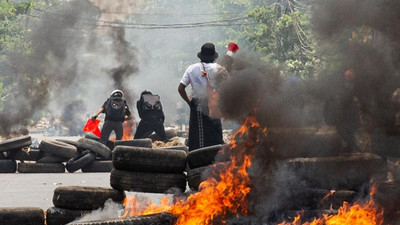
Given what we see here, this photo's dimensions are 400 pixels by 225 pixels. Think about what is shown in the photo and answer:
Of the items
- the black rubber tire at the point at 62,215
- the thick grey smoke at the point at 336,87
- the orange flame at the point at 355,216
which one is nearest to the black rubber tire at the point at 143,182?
the black rubber tire at the point at 62,215

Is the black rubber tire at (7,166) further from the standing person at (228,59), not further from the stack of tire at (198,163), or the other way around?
the stack of tire at (198,163)

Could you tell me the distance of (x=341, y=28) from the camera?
384 inches

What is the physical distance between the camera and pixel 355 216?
766 cm

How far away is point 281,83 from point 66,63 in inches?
1464

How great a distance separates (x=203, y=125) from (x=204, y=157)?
7.85 feet

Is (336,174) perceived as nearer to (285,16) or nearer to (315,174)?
(315,174)

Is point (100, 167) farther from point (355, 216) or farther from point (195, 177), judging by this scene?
point (355, 216)

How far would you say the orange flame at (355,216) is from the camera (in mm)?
7496

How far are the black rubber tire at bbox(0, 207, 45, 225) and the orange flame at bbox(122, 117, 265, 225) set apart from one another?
2.79ft

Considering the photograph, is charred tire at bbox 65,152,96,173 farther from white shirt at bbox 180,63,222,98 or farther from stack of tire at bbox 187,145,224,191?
stack of tire at bbox 187,145,224,191

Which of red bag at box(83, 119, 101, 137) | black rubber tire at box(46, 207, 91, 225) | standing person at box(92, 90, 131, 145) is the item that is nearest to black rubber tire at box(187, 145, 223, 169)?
black rubber tire at box(46, 207, 91, 225)

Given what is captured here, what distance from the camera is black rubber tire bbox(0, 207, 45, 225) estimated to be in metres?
8.09

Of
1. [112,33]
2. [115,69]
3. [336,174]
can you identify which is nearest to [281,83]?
[336,174]

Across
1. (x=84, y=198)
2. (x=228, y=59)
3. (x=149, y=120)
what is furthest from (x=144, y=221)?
(x=149, y=120)
